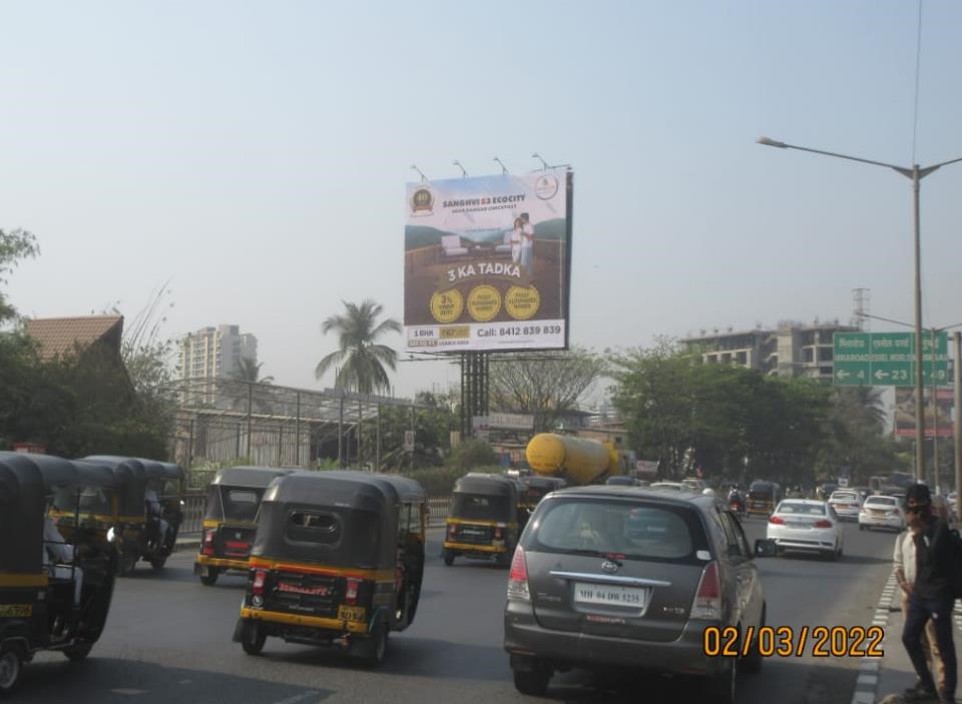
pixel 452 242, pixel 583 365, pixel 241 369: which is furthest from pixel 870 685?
pixel 241 369

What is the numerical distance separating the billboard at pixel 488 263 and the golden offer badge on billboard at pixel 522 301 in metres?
0.04

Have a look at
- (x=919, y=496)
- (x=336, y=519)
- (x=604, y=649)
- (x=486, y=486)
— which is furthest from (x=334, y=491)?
(x=486, y=486)

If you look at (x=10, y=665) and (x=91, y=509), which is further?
(x=91, y=509)

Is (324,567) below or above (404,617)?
above

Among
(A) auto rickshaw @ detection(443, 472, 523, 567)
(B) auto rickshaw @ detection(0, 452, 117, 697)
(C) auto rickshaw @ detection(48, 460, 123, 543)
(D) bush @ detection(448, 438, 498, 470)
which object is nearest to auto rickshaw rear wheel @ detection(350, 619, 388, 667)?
(B) auto rickshaw @ detection(0, 452, 117, 697)

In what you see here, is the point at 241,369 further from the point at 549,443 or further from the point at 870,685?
the point at 870,685

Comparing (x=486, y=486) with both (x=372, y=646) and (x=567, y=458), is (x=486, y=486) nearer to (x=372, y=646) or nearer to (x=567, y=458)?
(x=372, y=646)

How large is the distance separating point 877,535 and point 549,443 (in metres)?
13.0

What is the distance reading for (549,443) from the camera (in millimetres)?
44000

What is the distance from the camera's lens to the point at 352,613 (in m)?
11.4

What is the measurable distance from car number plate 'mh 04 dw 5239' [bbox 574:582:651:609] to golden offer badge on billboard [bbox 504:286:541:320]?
129 ft

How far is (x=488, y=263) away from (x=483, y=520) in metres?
24.8

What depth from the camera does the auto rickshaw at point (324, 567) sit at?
1145 centimetres

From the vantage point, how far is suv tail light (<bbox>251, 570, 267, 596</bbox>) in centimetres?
1157
